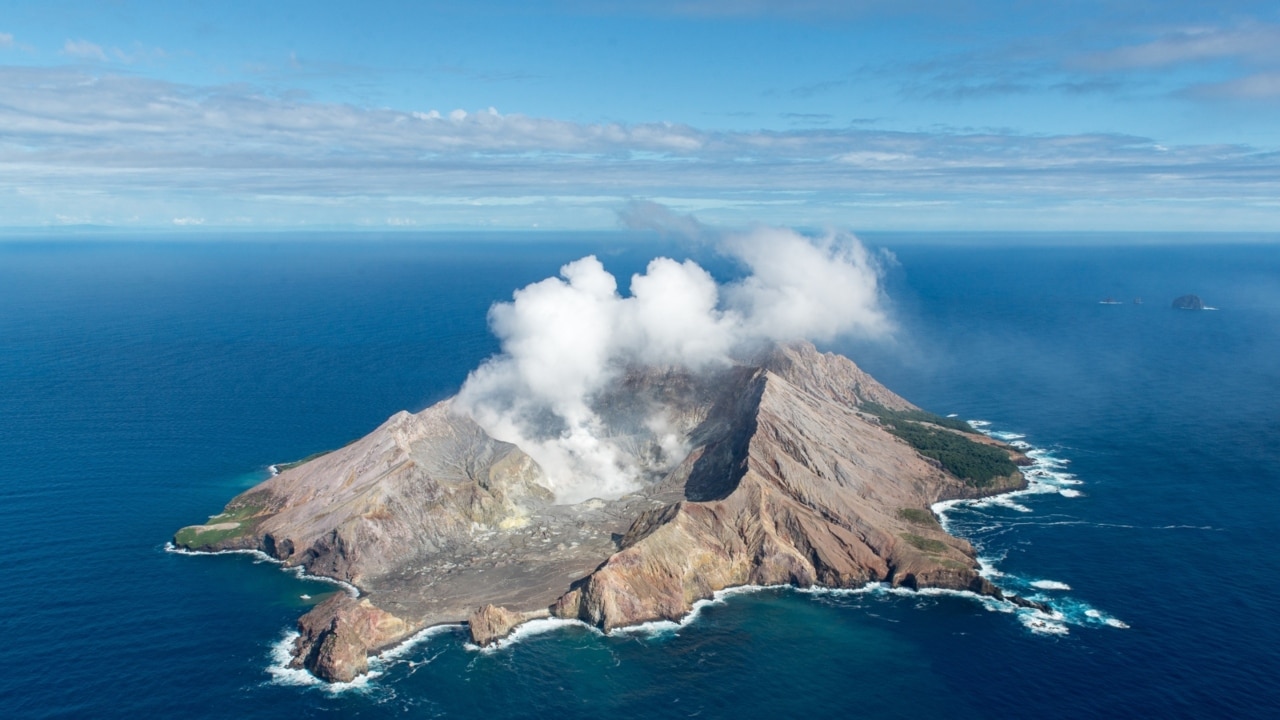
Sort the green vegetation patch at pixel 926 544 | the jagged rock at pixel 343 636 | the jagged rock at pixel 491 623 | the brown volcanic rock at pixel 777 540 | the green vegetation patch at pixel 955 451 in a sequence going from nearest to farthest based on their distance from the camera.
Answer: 1. the jagged rock at pixel 343 636
2. the jagged rock at pixel 491 623
3. the brown volcanic rock at pixel 777 540
4. the green vegetation patch at pixel 926 544
5. the green vegetation patch at pixel 955 451

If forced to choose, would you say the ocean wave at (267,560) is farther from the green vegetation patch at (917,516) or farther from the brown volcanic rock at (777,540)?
the green vegetation patch at (917,516)

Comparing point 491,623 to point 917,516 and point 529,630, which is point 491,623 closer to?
point 529,630

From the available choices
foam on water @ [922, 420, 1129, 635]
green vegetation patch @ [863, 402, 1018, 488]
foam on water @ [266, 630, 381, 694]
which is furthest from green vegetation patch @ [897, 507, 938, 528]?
foam on water @ [266, 630, 381, 694]

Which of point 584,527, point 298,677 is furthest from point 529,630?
point 298,677

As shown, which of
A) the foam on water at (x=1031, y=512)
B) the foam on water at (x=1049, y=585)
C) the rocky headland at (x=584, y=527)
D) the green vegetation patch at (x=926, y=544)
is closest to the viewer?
the foam on water at (x=1031, y=512)

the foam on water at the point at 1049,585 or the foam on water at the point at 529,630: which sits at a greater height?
the foam on water at the point at 1049,585

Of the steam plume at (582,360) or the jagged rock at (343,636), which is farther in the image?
the steam plume at (582,360)

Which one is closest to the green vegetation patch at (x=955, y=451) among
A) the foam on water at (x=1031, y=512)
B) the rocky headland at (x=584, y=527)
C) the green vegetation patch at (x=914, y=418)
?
the green vegetation patch at (x=914, y=418)
